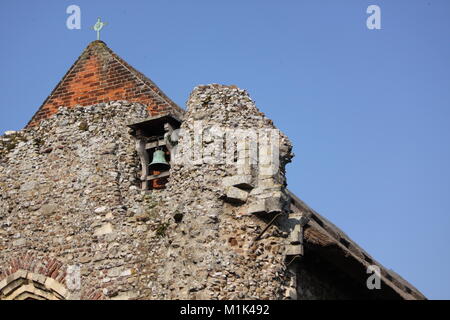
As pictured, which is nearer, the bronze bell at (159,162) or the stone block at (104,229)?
the stone block at (104,229)

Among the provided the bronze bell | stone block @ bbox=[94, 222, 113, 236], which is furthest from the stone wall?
the bronze bell

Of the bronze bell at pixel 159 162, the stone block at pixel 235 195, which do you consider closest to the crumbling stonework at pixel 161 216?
the stone block at pixel 235 195

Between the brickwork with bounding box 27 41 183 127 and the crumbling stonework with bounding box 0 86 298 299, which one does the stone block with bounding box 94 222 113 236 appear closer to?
the crumbling stonework with bounding box 0 86 298 299

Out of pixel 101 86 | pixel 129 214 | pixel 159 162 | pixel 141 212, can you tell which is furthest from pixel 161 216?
pixel 101 86

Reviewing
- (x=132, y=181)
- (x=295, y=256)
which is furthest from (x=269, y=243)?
(x=132, y=181)

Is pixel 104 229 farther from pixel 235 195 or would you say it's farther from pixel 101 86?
pixel 101 86

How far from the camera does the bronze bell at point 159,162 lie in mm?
17016

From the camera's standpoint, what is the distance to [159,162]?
17.0 metres

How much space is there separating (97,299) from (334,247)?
372 centimetres

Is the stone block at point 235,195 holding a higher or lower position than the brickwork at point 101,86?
lower

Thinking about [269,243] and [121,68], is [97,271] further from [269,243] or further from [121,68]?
[121,68]

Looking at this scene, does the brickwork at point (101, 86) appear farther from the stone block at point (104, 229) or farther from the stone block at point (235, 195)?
the stone block at point (235, 195)

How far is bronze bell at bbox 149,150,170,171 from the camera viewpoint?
55.8ft

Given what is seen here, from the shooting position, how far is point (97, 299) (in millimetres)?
16250
